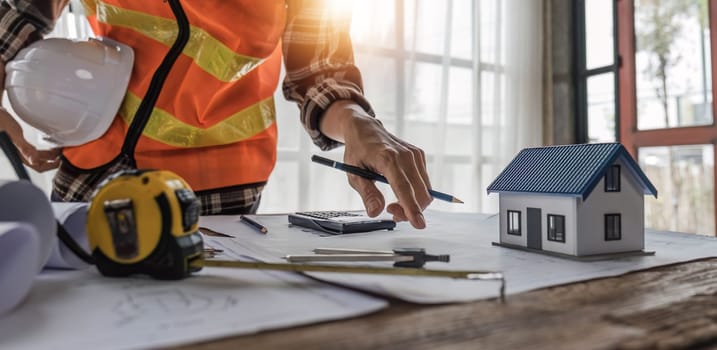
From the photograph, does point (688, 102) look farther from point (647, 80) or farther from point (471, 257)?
point (471, 257)

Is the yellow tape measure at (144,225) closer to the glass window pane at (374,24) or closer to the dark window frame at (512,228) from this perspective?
the dark window frame at (512,228)

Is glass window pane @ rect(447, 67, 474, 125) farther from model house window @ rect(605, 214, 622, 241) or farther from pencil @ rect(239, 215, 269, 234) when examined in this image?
model house window @ rect(605, 214, 622, 241)

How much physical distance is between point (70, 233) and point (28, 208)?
0.07 meters

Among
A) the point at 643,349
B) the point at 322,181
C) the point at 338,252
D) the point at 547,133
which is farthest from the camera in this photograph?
the point at 547,133

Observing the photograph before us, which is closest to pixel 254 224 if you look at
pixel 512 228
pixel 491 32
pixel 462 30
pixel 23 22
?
pixel 512 228

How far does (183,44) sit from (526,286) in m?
0.75

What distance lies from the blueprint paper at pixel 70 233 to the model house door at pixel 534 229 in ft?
1.46

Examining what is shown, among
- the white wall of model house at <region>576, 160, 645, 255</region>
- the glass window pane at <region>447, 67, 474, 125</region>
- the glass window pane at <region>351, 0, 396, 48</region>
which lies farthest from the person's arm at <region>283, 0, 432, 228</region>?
the glass window pane at <region>447, 67, 474, 125</region>

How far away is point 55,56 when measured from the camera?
2.62 ft

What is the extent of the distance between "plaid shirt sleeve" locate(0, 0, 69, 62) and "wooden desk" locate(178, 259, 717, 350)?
88cm

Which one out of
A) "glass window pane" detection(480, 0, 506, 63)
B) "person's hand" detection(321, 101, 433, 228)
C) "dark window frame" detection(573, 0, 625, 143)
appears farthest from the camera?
"dark window frame" detection(573, 0, 625, 143)

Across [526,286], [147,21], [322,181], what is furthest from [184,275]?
[322,181]

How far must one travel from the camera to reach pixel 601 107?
10.7 ft

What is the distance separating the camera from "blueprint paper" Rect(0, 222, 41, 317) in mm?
345
